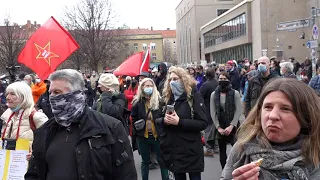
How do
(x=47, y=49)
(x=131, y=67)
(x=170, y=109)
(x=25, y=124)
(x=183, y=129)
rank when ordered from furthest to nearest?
(x=131, y=67), (x=47, y=49), (x=183, y=129), (x=170, y=109), (x=25, y=124)

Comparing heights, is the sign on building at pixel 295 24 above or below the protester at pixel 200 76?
above

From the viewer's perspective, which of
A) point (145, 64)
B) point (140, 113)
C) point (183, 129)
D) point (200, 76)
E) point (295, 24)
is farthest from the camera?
point (200, 76)

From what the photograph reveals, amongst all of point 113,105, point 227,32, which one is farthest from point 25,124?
point 227,32

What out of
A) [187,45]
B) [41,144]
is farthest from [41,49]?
[187,45]

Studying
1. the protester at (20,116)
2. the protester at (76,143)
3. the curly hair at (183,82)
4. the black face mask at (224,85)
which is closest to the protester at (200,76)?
the black face mask at (224,85)

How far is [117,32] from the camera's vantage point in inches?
1352

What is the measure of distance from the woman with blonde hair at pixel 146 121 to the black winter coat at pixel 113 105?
1.32 ft

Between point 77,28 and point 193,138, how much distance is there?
27.8 meters

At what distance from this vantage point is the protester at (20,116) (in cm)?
418

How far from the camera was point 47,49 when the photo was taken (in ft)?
21.1

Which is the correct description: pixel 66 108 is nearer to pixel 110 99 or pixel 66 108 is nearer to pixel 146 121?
pixel 110 99

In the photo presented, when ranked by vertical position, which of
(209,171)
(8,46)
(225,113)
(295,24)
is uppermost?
(8,46)

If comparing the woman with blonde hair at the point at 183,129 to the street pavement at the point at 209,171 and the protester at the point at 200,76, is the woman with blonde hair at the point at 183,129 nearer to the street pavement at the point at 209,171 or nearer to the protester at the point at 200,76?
the street pavement at the point at 209,171

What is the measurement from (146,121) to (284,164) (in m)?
4.37
